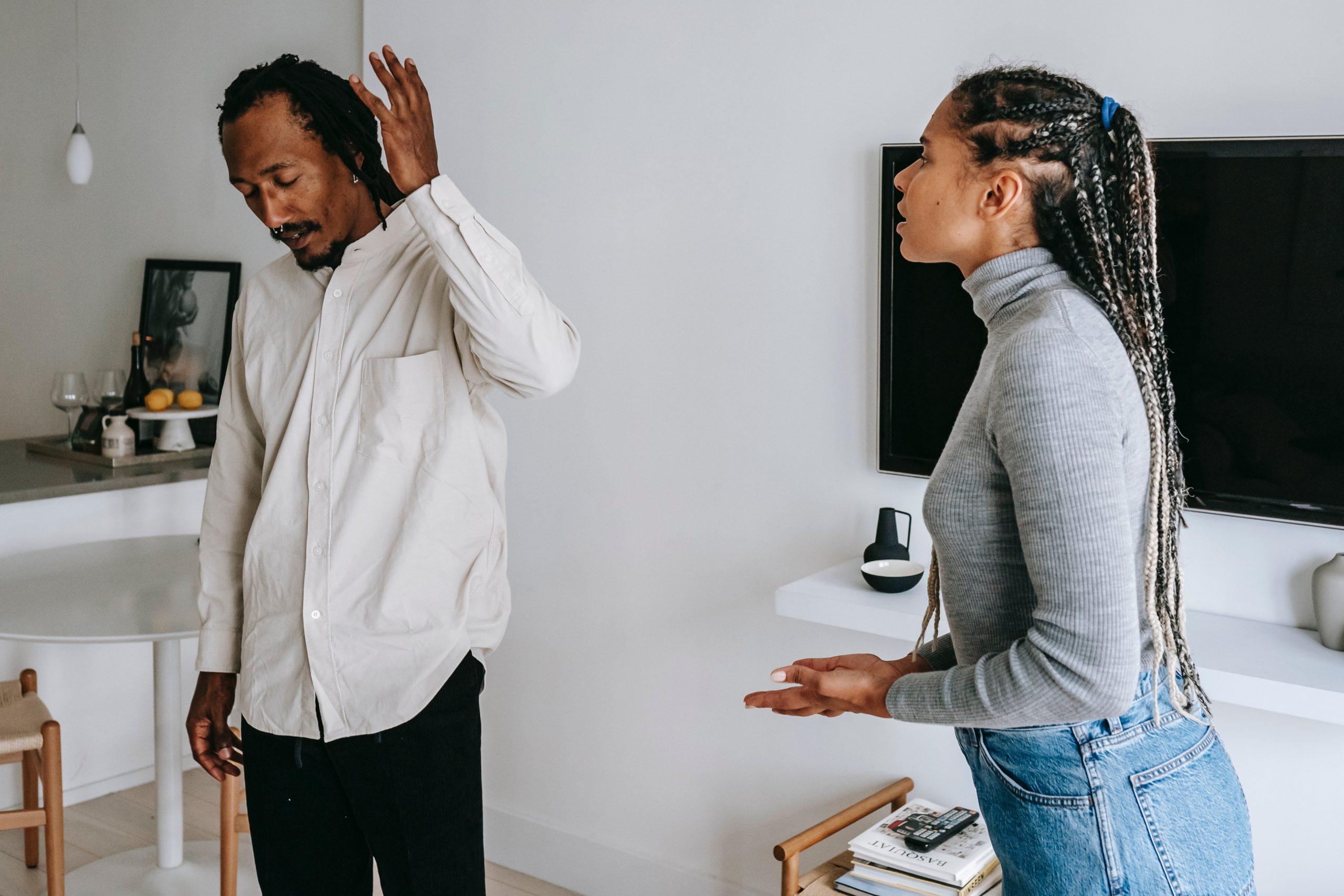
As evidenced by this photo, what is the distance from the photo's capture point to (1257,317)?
5.57 ft

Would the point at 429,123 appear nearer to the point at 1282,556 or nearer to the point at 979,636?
the point at 979,636

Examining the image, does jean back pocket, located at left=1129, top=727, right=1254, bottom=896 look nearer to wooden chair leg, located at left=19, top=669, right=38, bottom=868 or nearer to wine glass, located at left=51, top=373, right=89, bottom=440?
wooden chair leg, located at left=19, top=669, right=38, bottom=868

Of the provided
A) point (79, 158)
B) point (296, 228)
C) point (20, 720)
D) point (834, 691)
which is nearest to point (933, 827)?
point (834, 691)

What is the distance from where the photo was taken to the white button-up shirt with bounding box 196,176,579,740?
148 cm

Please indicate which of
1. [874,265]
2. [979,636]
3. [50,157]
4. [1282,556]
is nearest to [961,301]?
[874,265]

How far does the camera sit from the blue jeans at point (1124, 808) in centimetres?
93

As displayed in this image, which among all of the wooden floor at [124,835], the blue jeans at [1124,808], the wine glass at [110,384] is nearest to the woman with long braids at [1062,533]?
the blue jeans at [1124,808]

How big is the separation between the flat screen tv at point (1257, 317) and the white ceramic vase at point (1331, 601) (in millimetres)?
68

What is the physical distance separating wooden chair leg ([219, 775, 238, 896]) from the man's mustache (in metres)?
1.35

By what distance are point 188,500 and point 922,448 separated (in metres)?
2.29

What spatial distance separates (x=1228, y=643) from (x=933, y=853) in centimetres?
61

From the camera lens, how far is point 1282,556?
1787 mm

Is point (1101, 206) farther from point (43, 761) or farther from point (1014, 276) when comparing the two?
point (43, 761)

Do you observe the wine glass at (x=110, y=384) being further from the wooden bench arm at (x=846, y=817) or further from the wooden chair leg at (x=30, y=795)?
the wooden bench arm at (x=846, y=817)
